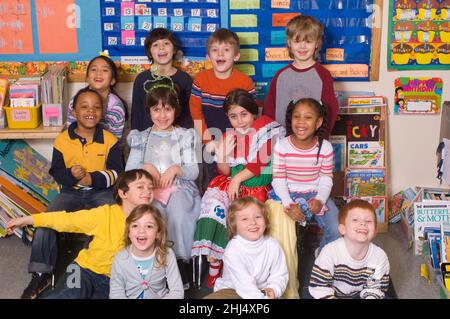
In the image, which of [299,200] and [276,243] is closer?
[276,243]

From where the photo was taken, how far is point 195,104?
12.0 ft

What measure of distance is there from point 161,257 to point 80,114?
1043 millimetres

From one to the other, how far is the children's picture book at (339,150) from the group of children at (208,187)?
358 millimetres

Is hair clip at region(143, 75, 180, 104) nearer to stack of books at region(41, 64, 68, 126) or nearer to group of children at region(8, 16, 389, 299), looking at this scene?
group of children at region(8, 16, 389, 299)

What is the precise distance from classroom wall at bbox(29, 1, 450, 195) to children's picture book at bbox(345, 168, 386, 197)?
0.57 ft

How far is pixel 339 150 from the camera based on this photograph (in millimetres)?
4004

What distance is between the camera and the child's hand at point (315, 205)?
3.19 metres

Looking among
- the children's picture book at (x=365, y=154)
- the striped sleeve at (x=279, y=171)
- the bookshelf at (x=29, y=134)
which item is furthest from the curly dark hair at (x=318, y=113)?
the bookshelf at (x=29, y=134)

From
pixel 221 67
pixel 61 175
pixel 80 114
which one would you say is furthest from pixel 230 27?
pixel 61 175

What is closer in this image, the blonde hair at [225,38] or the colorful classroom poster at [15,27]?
the blonde hair at [225,38]

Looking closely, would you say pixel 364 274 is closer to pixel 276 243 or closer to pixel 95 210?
pixel 276 243

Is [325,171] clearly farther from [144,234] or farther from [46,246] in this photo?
[46,246]

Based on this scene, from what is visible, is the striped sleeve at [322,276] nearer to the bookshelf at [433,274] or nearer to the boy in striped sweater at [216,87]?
the bookshelf at [433,274]

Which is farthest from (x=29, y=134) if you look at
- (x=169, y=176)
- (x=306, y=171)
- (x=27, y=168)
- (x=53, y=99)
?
(x=306, y=171)
